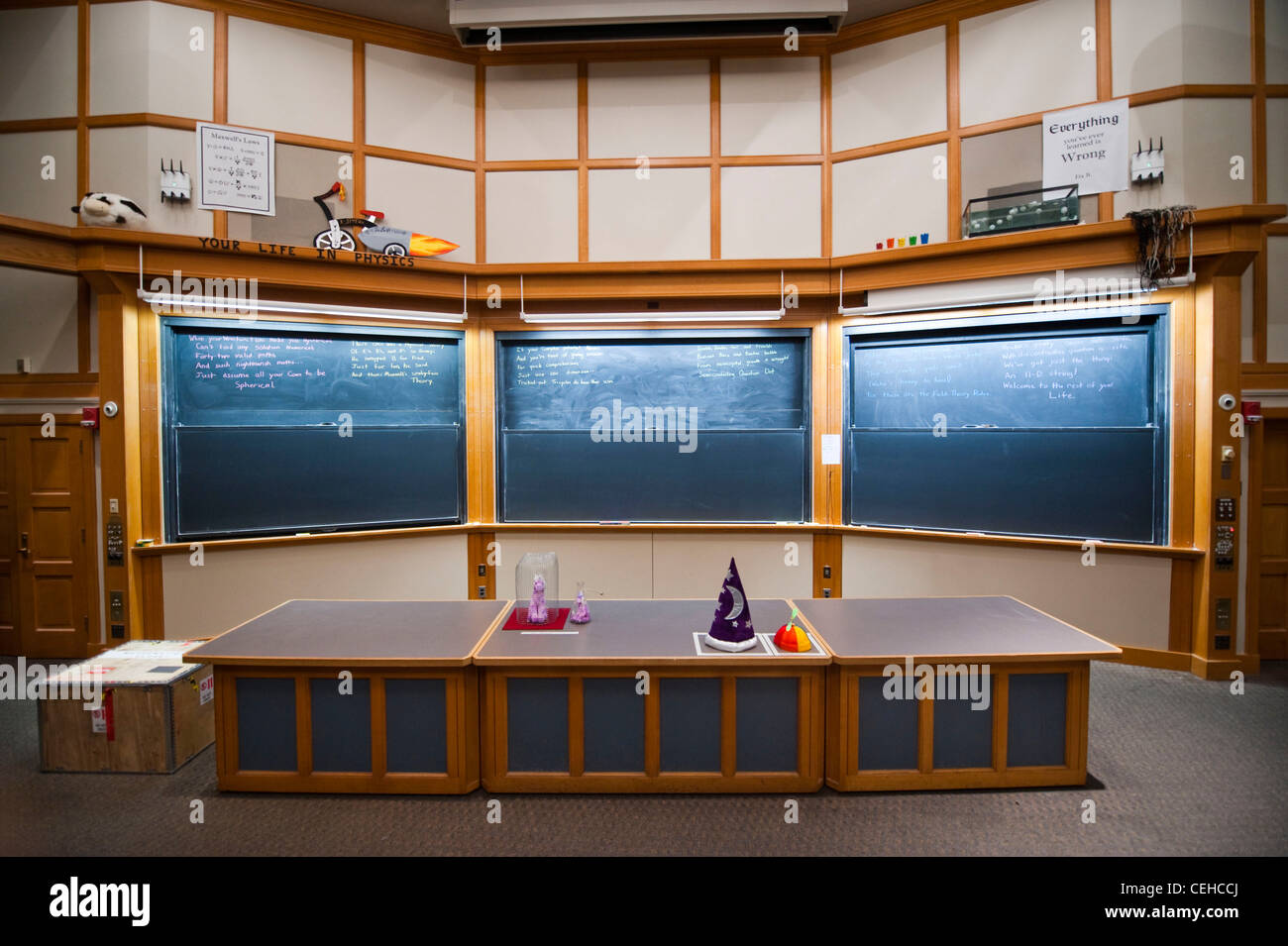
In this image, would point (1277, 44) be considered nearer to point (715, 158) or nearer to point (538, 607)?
point (715, 158)

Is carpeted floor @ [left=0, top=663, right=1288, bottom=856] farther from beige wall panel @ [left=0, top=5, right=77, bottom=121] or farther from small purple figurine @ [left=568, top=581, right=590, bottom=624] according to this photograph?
beige wall panel @ [left=0, top=5, right=77, bottom=121]

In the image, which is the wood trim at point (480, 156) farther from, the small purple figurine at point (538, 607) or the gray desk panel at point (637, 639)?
the gray desk panel at point (637, 639)

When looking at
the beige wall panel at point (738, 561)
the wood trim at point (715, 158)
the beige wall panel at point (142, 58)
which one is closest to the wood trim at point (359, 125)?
the beige wall panel at point (142, 58)

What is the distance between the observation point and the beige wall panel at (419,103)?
5.28 metres

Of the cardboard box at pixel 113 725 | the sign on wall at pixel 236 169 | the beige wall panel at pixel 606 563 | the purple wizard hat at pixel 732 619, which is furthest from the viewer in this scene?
the beige wall panel at pixel 606 563

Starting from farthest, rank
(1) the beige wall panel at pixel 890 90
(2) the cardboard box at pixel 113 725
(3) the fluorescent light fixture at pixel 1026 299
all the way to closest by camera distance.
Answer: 1. (1) the beige wall panel at pixel 890 90
2. (3) the fluorescent light fixture at pixel 1026 299
3. (2) the cardboard box at pixel 113 725

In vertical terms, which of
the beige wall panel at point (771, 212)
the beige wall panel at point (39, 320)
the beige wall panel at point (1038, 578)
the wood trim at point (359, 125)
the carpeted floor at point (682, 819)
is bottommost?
the carpeted floor at point (682, 819)

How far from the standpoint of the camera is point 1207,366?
4293 millimetres

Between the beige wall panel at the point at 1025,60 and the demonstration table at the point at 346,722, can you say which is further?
the beige wall panel at the point at 1025,60

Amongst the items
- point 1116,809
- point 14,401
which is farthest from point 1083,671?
point 14,401

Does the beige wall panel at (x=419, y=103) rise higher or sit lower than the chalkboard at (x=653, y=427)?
higher

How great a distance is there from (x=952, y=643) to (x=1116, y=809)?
0.99m

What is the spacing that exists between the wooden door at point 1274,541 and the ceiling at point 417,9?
14.2 ft

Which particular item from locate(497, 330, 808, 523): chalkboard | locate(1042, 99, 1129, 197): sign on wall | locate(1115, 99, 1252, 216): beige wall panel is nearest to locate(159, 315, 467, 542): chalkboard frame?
locate(497, 330, 808, 523): chalkboard
